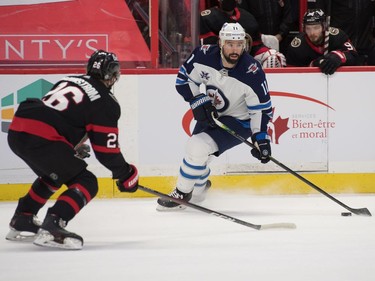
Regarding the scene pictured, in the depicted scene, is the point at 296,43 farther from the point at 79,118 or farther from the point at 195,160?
the point at 79,118

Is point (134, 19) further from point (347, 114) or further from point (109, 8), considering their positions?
point (347, 114)

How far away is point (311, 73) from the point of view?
20.3 feet

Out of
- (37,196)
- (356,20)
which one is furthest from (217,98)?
(356,20)

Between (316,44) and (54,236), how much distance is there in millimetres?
3002

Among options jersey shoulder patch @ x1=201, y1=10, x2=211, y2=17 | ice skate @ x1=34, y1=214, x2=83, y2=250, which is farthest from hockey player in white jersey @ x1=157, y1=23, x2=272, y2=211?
ice skate @ x1=34, y1=214, x2=83, y2=250

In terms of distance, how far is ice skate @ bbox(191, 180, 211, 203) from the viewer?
581 centimetres

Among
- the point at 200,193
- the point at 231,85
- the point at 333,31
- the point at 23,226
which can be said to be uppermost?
the point at 333,31

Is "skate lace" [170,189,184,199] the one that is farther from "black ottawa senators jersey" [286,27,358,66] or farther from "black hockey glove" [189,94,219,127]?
"black ottawa senators jersey" [286,27,358,66]

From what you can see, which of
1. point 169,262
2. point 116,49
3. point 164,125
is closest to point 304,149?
point 164,125

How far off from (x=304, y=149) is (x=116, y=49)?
1426 millimetres

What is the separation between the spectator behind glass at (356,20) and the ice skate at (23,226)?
3237 millimetres

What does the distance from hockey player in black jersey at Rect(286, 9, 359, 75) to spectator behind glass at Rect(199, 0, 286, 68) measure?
0.19 metres

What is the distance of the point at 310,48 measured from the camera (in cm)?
653

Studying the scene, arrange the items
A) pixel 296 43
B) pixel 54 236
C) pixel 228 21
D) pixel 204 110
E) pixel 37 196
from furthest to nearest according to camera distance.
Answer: pixel 296 43, pixel 228 21, pixel 204 110, pixel 37 196, pixel 54 236
